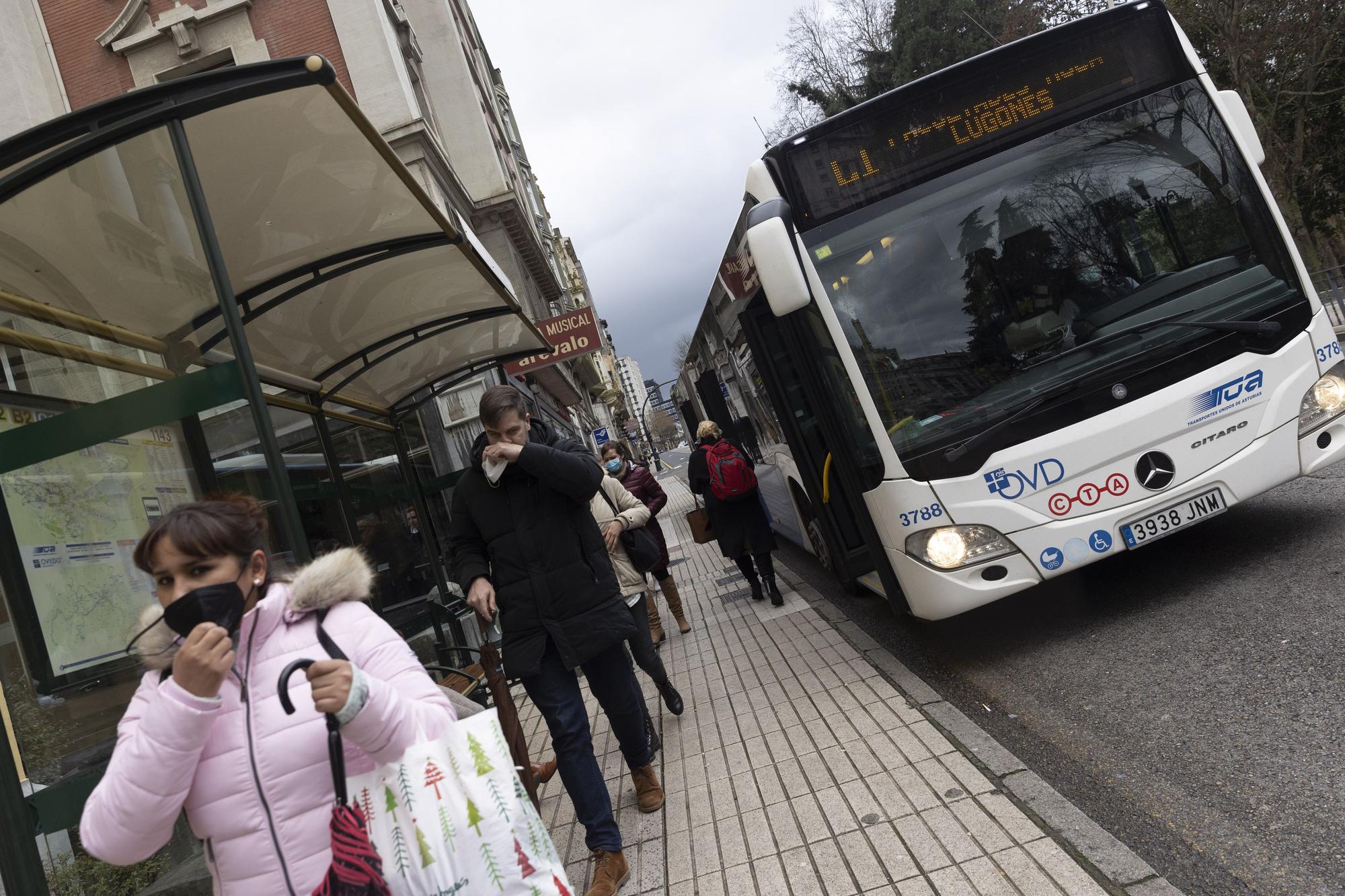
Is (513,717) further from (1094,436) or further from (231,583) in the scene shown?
(1094,436)

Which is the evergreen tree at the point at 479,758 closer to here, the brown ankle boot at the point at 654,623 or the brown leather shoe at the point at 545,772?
the brown leather shoe at the point at 545,772

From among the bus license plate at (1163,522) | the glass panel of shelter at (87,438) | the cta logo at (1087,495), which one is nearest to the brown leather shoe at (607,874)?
the glass panel of shelter at (87,438)

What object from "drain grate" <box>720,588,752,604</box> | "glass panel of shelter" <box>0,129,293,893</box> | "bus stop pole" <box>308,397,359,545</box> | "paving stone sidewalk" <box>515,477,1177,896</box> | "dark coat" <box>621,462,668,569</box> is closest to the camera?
"paving stone sidewalk" <box>515,477,1177,896</box>

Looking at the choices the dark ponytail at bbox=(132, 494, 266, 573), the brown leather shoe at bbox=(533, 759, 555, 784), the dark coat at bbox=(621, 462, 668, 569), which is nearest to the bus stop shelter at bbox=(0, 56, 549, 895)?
the dark ponytail at bbox=(132, 494, 266, 573)

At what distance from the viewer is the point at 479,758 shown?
185 centimetres

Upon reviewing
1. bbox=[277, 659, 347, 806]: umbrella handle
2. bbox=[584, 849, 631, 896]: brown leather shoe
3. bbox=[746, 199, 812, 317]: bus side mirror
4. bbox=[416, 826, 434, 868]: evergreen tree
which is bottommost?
bbox=[584, 849, 631, 896]: brown leather shoe

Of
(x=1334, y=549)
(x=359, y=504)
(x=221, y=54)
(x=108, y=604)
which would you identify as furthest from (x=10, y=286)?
(x=221, y=54)

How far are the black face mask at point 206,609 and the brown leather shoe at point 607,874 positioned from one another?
7.19ft

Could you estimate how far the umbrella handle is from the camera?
1850mm

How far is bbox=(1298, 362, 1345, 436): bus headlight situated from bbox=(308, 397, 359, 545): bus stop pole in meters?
5.79

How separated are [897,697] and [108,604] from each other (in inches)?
147

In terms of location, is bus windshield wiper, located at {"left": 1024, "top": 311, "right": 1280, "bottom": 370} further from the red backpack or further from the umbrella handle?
the umbrella handle

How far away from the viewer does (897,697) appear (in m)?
5.12

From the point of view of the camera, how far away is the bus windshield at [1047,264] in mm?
5078
